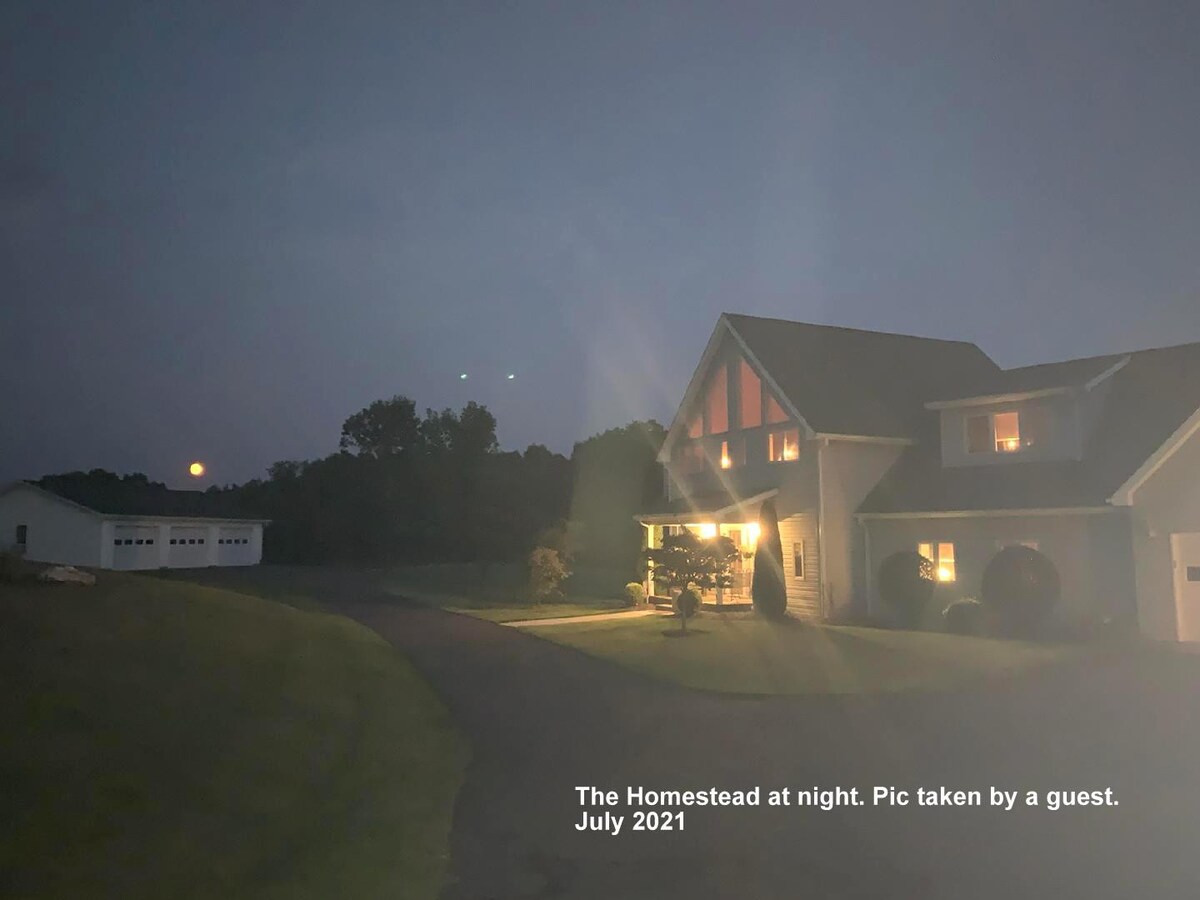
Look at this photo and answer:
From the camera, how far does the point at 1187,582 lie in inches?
811

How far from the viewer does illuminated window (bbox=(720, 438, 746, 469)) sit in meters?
30.2

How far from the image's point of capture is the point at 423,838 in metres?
7.98

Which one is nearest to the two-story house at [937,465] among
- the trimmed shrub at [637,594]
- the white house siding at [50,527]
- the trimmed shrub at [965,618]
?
the trimmed shrub at [965,618]

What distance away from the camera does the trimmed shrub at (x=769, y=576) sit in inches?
1052

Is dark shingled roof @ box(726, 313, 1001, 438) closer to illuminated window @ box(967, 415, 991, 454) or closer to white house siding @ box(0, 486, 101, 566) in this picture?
illuminated window @ box(967, 415, 991, 454)

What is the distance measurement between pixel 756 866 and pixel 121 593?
43.1 feet

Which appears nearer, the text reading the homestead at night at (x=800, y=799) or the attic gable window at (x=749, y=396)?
the text reading the homestead at night at (x=800, y=799)

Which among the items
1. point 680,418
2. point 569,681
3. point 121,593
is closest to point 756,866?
point 569,681

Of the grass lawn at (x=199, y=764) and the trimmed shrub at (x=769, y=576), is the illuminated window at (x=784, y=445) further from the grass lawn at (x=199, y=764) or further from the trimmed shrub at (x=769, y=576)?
the grass lawn at (x=199, y=764)

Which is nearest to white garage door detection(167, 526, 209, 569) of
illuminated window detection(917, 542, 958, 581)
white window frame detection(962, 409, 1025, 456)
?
illuminated window detection(917, 542, 958, 581)

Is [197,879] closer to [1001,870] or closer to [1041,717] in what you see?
[1001,870]

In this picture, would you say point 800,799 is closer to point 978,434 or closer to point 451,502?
point 978,434

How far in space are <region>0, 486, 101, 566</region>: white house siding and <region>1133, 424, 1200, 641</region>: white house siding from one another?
4050 centimetres

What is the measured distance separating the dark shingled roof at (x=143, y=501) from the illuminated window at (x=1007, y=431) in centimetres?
3670
